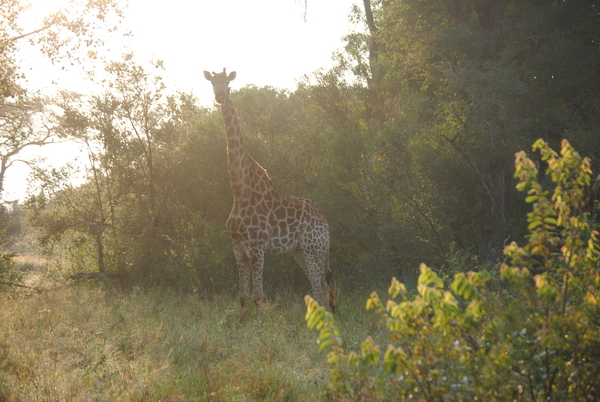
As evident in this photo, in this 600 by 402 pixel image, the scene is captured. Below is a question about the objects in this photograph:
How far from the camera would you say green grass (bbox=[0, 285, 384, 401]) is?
5109 mm

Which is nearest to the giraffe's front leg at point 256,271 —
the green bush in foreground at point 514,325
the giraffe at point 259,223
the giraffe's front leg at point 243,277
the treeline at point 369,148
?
the giraffe at point 259,223

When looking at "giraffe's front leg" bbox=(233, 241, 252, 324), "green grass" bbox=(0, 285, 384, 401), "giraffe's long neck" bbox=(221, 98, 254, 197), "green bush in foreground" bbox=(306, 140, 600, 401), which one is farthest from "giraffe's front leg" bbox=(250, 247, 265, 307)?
"green bush in foreground" bbox=(306, 140, 600, 401)

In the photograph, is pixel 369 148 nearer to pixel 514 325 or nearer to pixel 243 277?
pixel 243 277

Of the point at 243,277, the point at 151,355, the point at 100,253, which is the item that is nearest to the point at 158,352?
the point at 151,355

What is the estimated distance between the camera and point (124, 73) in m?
12.5

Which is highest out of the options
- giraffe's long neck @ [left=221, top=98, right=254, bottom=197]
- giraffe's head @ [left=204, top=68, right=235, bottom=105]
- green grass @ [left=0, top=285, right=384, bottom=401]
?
giraffe's head @ [left=204, top=68, right=235, bottom=105]

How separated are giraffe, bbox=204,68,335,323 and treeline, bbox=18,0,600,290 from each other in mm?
1550

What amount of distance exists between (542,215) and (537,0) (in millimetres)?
12027

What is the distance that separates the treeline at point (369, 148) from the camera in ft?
34.7

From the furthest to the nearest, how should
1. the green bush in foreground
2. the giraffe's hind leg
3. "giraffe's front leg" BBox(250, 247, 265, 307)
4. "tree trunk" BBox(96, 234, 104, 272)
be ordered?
"tree trunk" BBox(96, 234, 104, 272)
the giraffe's hind leg
"giraffe's front leg" BBox(250, 247, 265, 307)
the green bush in foreground

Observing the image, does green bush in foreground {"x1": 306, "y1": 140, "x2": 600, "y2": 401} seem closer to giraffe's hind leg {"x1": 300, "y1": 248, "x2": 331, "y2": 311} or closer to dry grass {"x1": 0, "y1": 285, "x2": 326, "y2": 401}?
dry grass {"x1": 0, "y1": 285, "x2": 326, "y2": 401}

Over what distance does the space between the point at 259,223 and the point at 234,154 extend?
1.33m

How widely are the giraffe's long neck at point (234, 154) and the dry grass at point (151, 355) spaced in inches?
89.2

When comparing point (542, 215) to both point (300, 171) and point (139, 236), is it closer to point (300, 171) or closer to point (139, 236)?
point (300, 171)
